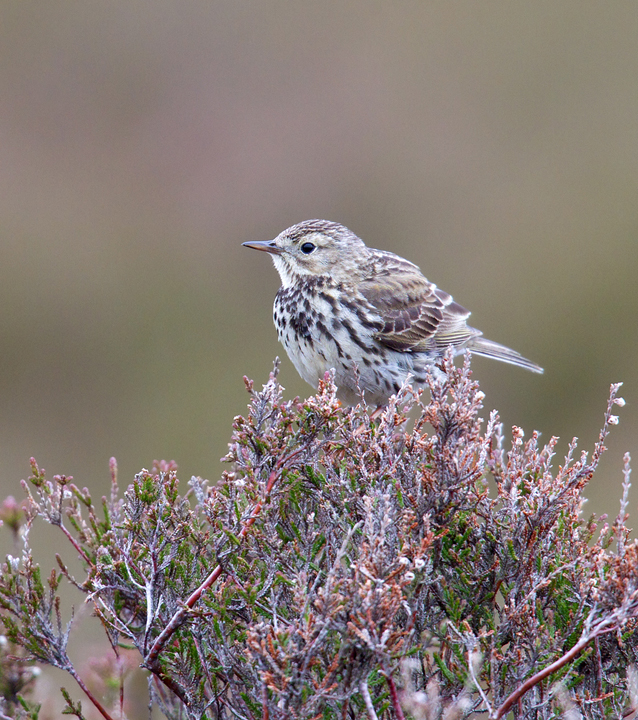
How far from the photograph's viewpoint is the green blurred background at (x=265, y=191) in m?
10.1

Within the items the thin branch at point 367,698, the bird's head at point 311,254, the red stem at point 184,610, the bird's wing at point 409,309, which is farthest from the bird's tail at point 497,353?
the thin branch at point 367,698

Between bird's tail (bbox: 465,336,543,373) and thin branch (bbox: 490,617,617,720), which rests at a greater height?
bird's tail (bbox: 465,336,543,373)

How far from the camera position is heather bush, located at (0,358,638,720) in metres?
2.44

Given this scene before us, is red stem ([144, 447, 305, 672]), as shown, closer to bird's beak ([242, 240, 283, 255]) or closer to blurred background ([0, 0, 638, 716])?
bird's beak ([242, 240, 283, 255])

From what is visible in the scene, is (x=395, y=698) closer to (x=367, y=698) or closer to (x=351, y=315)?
(x=367, y=698)

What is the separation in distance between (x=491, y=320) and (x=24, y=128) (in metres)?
6.97

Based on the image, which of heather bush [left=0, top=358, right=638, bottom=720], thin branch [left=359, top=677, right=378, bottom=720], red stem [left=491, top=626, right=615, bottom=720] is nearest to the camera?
thin branch [left=359, top=677, right=378, bottom=720]

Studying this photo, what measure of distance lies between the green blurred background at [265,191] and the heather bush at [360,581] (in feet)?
20.3

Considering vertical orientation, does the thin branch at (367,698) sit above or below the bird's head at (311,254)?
below

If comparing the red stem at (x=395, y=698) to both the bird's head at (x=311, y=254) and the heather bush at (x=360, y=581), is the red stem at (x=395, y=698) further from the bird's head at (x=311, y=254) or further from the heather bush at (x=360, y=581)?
the bird's head at (x=311, y=254)

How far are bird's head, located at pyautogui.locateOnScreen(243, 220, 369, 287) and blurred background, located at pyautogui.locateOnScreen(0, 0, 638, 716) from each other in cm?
436

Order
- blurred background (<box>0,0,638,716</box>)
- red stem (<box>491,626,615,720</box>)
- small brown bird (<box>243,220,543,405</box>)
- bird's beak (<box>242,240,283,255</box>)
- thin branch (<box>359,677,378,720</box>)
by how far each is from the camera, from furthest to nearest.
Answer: blurred background (<box>0,0,638,716</box>) < bird's beak (<box>242,240,283,255</box>) < small brown bird (<box>243,220,543,405</box>) < red stem (<box>491,626,615,720</box>) < thin branch (<box>359,677,378,720</box>)

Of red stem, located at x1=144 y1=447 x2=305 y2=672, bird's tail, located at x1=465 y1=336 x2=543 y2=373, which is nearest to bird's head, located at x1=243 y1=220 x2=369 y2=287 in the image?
bird's tail, located at x1=465 y1=336 x2=543 y2=373

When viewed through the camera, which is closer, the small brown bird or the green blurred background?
the small brown bird
